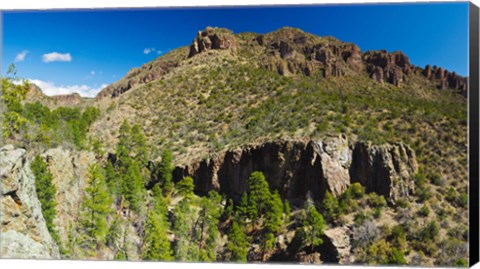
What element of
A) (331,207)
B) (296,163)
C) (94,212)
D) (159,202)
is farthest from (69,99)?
(331,207)

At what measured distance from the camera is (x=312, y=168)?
14500 millimetres

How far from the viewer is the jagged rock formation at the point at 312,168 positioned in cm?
1321

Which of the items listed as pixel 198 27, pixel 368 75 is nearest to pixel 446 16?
pixel 198 27

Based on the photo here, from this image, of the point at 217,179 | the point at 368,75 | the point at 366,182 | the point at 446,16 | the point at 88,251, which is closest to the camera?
the point at 446,16

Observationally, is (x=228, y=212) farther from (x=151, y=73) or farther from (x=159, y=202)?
(x=151, y=73)

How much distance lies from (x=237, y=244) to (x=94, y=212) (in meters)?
4.21

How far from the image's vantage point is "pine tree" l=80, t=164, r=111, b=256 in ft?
41.6

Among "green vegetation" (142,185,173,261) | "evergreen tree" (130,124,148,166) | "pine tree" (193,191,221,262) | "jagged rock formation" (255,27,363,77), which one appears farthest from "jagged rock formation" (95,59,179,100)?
"pine tree" (193,191,221,262)

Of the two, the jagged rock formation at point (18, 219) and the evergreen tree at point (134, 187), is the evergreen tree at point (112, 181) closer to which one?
the evergreen tree at point (134, 187)

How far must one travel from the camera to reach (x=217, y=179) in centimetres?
1573

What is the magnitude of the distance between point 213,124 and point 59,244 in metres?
7.19

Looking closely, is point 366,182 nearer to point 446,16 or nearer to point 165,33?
point 446,16

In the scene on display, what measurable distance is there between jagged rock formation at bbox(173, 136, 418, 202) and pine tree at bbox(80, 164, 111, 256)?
3.02 metres

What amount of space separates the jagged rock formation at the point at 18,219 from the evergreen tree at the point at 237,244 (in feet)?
14.6
